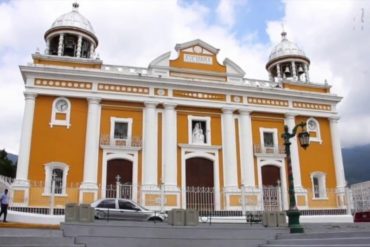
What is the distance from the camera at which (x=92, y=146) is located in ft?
67.1

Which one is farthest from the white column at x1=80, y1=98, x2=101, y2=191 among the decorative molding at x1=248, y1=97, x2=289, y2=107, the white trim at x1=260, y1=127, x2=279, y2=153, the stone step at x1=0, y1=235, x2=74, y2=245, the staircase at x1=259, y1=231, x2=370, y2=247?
the staircase at x1=259, y1=231, x2=370, y2=247

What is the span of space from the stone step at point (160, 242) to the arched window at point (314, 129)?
13996 mm

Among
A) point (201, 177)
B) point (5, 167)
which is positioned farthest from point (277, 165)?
point (5, 167)

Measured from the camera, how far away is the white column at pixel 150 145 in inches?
814

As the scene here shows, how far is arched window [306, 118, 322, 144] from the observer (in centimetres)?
2464

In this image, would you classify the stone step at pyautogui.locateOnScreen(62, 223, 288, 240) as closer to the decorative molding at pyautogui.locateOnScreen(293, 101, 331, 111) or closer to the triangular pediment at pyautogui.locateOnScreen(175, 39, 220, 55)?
the decorative molding at pyautogui.locateOnScreen(293, 101, 331, 111)

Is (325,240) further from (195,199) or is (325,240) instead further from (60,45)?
(60,45)

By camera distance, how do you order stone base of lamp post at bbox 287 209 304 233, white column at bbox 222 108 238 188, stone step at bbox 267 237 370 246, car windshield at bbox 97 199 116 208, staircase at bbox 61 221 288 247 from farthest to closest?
white column at bbox 222 108 238 188, car windshield at bbox 97 199 116 208, stone base of lamp post at bbox 287 209 304 233, staircase at bbox 61 221 288 247, stone step at bbox 267 237 370 246

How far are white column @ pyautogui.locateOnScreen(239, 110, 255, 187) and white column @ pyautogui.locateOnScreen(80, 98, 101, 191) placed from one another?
27.3ft

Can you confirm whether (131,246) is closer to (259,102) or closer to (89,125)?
(89,125)

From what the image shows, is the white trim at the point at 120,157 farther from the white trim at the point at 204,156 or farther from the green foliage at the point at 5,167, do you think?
the green foliage at the point at 5,167

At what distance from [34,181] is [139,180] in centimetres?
532

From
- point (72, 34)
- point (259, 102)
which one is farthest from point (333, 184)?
point (72, 34)

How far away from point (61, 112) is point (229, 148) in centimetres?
961
